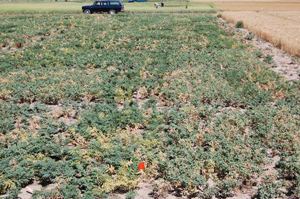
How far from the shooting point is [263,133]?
662 centimetres

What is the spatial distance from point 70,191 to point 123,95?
477 cm

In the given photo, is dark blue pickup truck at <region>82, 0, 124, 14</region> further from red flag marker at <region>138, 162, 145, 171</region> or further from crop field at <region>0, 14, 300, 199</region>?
red flag marker at <region>138, 162, 145, 171</region>

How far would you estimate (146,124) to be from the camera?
23.7 feet

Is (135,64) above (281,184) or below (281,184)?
above

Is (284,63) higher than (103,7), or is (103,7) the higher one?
(103,7)

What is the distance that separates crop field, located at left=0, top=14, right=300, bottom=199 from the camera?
511 cm

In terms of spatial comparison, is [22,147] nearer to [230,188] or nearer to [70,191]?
[70,191]

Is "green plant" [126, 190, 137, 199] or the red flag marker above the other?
the red flag marker

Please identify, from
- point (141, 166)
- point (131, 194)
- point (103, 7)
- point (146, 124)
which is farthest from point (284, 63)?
point (103, 7)

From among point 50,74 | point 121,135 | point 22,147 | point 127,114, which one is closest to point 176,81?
point 127,114

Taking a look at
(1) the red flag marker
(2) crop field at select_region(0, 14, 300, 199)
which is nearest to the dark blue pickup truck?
(2) crop field at select_region(0, 14, 300, 199)

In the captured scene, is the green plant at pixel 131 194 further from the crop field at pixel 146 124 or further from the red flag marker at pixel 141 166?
the red flag marker at pixel 141 166

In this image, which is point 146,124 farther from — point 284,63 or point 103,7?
point 103,7

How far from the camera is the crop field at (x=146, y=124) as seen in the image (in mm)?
5105
